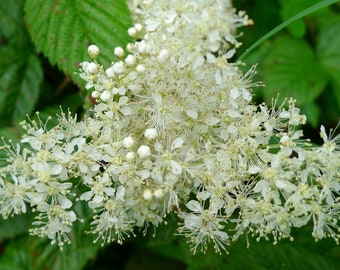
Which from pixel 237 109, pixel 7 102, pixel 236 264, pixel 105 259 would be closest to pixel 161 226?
pixel 236 264

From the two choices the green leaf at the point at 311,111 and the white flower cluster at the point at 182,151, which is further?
the green leaf at the point at 311,111

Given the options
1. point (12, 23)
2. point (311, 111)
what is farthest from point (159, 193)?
point (12, 23)

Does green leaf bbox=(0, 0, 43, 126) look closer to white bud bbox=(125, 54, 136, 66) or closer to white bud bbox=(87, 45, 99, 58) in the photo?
white bud bbox=(87, 45, 99, 58)

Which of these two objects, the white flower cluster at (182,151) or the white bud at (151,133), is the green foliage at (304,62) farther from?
the white bud at (151,133)

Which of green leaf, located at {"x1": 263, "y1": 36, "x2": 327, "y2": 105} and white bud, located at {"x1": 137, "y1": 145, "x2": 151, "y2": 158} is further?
green leaf, located at {"x1": 263, "y1": 36, "x2": 327, "y2": 105}

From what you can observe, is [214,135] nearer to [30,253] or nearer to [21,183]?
[21,183]

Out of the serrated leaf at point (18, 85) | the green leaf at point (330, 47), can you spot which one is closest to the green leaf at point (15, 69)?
the serrated leaf at point (18, 85)

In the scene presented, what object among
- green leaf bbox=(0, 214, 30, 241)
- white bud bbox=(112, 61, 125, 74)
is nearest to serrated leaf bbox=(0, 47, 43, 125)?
green leaf bbox=(0, 214, 30, 241)
